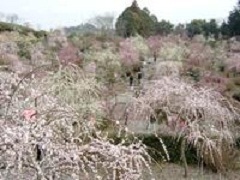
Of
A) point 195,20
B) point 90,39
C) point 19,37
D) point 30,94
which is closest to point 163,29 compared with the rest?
point 195,20

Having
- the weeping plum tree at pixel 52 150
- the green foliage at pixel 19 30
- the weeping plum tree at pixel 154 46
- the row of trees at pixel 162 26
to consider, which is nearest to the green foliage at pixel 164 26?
the row of trees at pixel 162 26

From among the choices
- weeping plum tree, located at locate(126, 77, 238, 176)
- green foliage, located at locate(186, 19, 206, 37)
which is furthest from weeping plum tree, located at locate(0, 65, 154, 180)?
green foliage, located at locate(186, 19, 206, 37)

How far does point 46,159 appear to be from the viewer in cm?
338

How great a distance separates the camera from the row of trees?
23125mm

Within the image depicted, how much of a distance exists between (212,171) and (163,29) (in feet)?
64.9

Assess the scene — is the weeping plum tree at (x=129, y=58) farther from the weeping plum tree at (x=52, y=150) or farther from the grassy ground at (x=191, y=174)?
the weeping plum tree at (x=52, y=150)

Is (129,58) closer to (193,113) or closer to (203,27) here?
(193,113)

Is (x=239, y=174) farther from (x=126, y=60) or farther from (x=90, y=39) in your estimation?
(x=90, y=39)

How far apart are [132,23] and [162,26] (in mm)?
5247

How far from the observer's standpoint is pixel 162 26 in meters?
28.0

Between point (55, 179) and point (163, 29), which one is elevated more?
point (163, 29)

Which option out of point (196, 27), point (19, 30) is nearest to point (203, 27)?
point (196, 27)

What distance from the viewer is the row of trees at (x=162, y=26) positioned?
23125 millimetres

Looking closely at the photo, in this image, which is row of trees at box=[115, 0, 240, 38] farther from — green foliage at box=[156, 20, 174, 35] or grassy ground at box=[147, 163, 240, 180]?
grassy ground at box=[147, 163, 240, 180]
